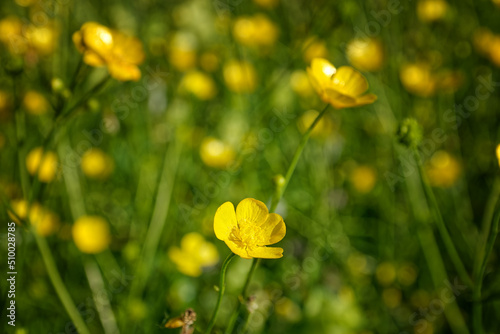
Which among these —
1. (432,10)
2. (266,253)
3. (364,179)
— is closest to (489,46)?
(432,10)

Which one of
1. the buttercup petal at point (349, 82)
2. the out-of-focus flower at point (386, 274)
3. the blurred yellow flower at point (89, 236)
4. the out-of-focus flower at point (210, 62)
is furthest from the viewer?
the out-of-focus flower at point (210, 62)

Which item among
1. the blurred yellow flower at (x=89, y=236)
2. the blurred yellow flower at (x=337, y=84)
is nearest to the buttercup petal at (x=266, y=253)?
the blurred yellow flower at (x=337, y=84)

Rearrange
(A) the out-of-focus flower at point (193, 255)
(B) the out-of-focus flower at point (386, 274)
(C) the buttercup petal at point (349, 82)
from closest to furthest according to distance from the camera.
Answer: (C) the buttercup petal at point (349, 82)
(A) the out-of-focus flower at point (193, 255)
(B) the out-of-focus flower at point (386, 274)

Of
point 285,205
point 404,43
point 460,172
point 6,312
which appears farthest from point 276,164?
point 6,312

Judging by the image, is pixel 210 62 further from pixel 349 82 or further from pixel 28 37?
pixel 349 82

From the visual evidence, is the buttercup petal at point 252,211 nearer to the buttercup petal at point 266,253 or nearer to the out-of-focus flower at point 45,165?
the buttercup petal at point 266,253
